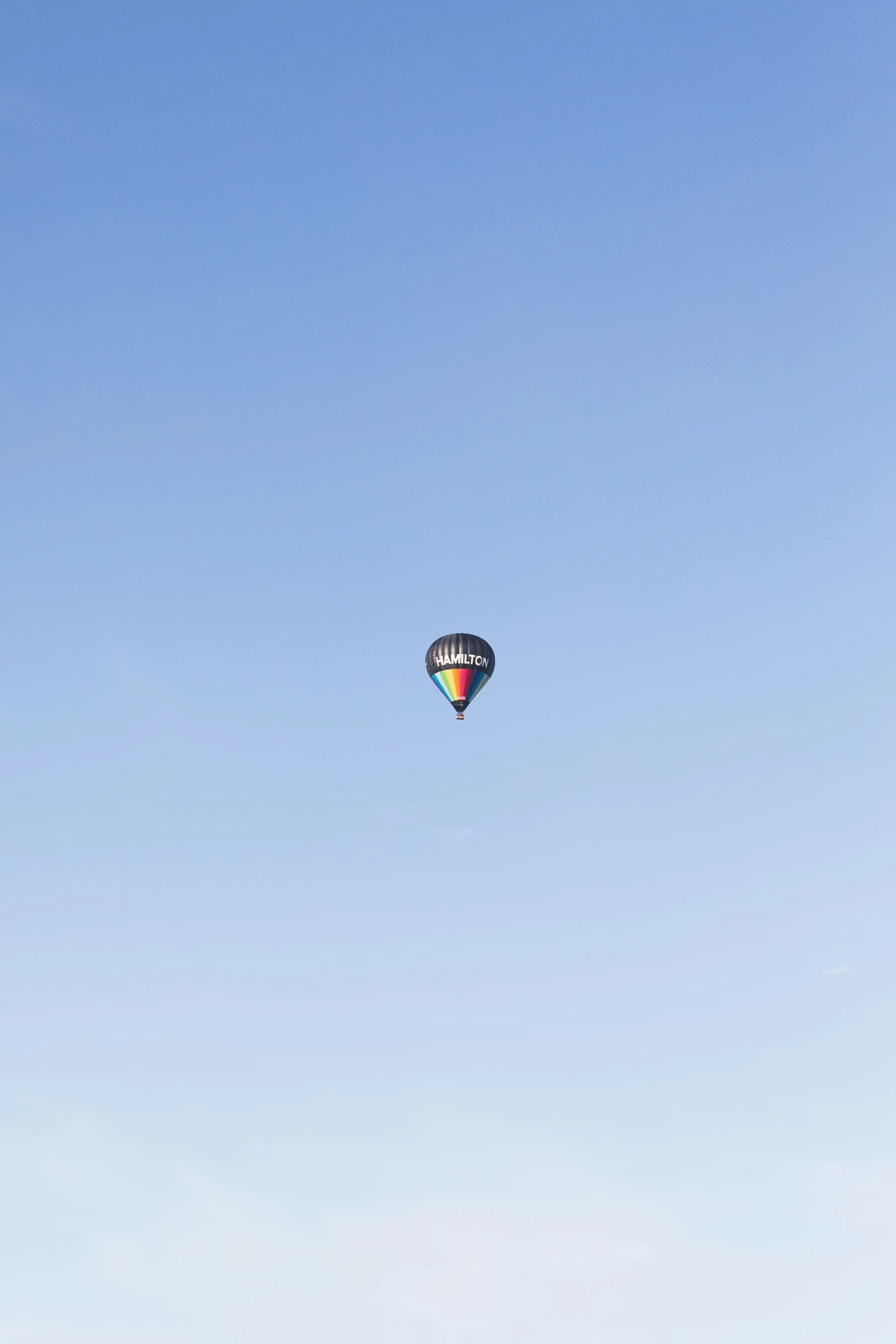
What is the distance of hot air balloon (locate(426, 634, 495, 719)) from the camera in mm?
122875

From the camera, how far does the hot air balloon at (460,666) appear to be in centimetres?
12288

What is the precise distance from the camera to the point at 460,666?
402 feet

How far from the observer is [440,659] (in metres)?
124
